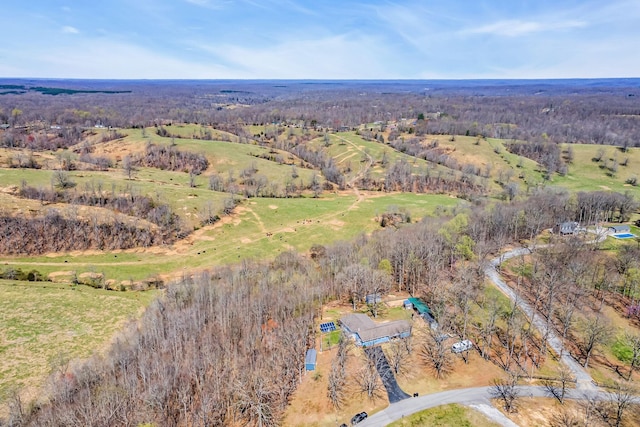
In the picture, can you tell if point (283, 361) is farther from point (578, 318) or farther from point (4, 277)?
point (4, 277)

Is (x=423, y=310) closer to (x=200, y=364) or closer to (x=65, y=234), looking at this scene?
(x=200, y=364)

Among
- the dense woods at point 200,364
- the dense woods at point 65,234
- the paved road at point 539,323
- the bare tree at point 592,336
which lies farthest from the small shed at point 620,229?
the dense woods at point 65,234

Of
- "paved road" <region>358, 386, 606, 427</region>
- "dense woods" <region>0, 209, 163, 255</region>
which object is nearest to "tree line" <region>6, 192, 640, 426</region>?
"paved road" <region>358, 386, 606, 427</region>

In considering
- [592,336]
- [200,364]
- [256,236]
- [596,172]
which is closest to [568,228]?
[592,336]

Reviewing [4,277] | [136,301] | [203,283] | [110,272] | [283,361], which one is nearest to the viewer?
[283,361]

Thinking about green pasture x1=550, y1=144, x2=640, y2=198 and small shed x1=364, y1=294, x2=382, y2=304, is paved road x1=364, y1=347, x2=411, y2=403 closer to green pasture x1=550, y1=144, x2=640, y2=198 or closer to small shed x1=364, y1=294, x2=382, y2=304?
small shed x1=364, y1=294, x2=382, y2=304

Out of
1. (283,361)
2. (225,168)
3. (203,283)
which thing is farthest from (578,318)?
(225,168)

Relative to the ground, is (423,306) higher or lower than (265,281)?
lower
